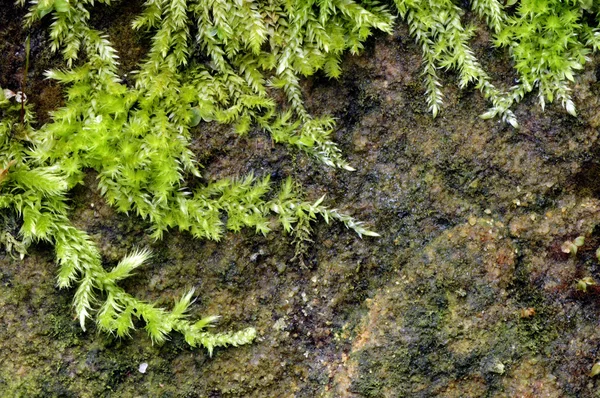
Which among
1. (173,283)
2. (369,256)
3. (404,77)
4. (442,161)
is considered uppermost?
(404,77)

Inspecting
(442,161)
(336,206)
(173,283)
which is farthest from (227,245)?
(442,161)

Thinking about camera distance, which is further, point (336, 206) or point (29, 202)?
point (336, 206)

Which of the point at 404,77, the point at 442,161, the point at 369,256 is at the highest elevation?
the point at 404,77

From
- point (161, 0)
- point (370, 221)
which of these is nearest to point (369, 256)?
point (370, 221)

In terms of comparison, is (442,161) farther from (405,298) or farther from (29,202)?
(29,202)

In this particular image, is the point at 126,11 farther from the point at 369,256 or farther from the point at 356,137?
the point at 369,256

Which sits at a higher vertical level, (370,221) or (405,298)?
(370,221)
